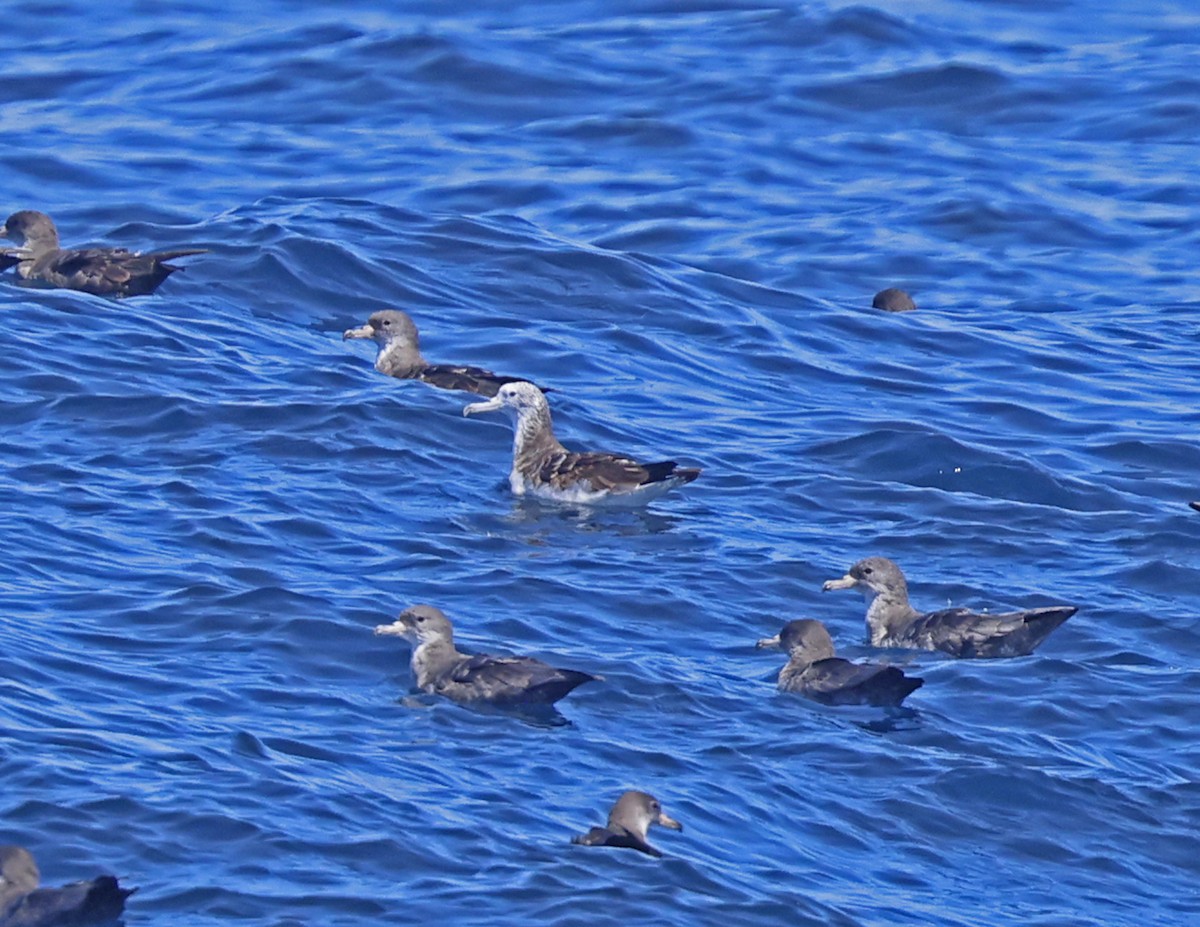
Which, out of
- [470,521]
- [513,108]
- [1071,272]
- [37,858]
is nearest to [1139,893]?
[37,858]

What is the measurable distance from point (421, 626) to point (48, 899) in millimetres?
3532

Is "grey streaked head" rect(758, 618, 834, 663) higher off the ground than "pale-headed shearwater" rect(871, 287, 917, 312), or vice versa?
"grey streaked head" rect(758, 618, 834, 663)

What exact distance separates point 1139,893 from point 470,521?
211 inches

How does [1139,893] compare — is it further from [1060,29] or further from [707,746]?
[1060,29]

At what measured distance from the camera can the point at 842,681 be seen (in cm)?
1126

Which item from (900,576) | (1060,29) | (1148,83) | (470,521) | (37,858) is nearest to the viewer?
(37,858)

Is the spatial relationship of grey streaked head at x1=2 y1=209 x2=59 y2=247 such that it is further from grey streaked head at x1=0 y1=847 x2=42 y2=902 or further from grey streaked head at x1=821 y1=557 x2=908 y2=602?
grey streaked head at x1=0 y1=847 x2=42 y2=902

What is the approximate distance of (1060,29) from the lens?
2847 centimetres

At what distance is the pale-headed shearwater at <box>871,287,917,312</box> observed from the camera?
1891 cm

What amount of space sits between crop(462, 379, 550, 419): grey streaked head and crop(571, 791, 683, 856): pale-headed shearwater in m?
6.05

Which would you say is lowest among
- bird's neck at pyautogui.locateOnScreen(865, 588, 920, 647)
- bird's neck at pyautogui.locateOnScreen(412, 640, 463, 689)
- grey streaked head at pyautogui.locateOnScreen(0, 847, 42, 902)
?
bird's neck at pyautogui.locateOnScreen(865, 588, 920, 647)

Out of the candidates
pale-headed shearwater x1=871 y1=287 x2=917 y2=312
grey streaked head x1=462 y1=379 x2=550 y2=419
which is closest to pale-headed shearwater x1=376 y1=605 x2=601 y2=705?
grey streaked head x1=462 y1=379 x2=550 y2=419

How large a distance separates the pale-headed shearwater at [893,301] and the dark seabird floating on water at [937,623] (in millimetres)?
6326

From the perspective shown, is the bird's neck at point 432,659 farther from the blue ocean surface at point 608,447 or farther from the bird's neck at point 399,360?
the bird's neck at point 399,360
